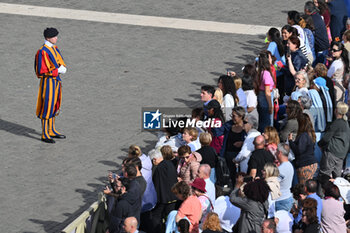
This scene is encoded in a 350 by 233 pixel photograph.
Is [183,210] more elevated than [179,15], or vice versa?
[179,15]

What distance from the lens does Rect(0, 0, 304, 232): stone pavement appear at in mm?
15867

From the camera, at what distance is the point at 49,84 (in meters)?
17.9

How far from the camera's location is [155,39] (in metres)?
22.7

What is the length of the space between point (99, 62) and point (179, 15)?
11.9ft

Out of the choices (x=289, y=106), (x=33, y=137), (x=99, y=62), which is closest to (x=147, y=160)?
(x=289, y=106)

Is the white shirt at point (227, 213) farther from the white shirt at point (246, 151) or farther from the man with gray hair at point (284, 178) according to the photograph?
the white shirt at point (246, 151)

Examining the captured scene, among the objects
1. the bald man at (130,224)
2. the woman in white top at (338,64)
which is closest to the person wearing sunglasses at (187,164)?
the bald man at (130,224)

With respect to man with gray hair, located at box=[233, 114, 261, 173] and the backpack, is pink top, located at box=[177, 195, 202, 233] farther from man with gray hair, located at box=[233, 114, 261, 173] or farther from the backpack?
man with gray hair, located at box=[233, 114, 261, 173]

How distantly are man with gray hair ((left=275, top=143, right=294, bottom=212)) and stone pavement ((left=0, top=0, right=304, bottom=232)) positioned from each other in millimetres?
3299

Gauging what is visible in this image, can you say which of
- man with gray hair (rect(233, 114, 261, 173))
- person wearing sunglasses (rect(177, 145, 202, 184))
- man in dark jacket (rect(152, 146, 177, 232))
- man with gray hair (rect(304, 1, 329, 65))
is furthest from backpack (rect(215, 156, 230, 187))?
man with gray hair (rect(304, 1, 329, 65))

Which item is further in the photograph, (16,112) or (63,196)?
(16,112)

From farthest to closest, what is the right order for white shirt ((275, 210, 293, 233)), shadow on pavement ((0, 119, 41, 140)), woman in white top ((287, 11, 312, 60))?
1. woman in white top ((287, 11, 312, 60))
2. shadow on pavement ((0, 119, 41, 140))
3. white shirt ((275, 210, 293, 233))

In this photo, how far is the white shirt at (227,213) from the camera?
43.8 ft

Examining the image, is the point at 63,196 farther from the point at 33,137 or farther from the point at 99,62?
the point at 99,62
